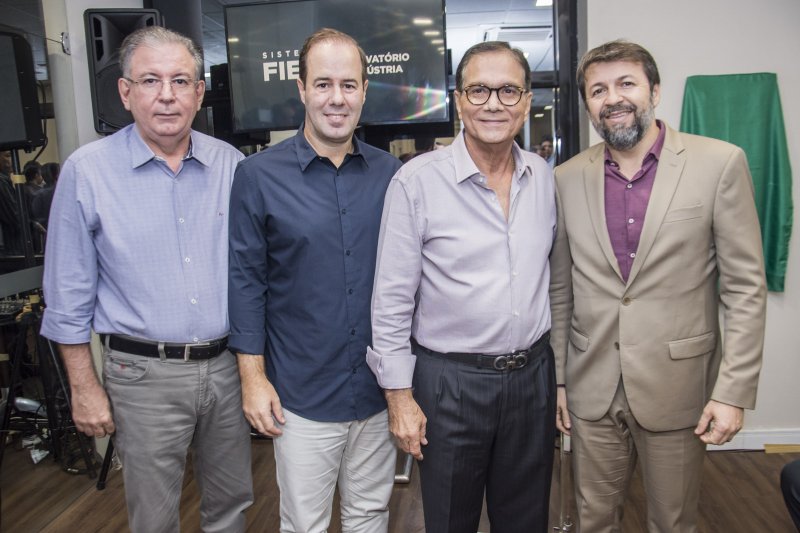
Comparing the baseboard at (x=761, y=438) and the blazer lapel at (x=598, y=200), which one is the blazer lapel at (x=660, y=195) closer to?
the blazer lapel at (x=598, y=200)

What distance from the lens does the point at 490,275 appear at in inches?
63.6

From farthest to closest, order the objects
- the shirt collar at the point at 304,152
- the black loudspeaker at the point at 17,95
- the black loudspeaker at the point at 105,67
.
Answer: the black loudspeaker at the point at 105,67
the black loudspeaker at the point at 17,95
the shirt collar at the point at 304,152

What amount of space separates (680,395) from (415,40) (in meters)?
2.31

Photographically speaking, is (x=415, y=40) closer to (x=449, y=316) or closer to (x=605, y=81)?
(x=605, y=81)

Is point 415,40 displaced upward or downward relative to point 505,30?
downward

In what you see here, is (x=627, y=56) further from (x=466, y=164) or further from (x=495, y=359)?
(x=495, y=359)

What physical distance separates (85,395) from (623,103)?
5.72 ft

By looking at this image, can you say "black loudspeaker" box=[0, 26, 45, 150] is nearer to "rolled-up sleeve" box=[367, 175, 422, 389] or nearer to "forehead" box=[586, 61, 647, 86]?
"rolled-up sleeve" box=[367, 175, 422, 389]

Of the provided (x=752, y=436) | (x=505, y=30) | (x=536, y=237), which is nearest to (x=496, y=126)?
(x=536, y=237)

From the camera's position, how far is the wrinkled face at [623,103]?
1.70 m

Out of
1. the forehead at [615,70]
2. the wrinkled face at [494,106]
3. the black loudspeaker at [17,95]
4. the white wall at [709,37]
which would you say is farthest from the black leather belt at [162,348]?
the white wall at [709,37]

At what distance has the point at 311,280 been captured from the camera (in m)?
1.70

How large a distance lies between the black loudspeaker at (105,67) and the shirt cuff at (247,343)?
155 centimetres

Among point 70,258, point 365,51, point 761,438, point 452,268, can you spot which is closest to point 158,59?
point 70,258
